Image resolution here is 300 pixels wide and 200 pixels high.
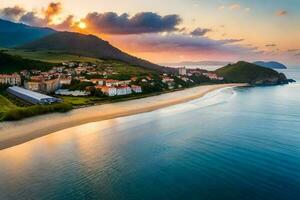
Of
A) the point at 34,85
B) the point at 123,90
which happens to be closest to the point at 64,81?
the point at 34,85

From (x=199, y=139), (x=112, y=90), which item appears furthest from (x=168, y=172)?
(x=112, y=90)

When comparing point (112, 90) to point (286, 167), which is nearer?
point (286, 167)

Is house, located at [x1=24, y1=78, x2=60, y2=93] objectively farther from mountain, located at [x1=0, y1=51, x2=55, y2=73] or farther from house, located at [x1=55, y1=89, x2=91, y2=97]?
mountain, located at [x1=0, y1=51, x2=55, y2=73]

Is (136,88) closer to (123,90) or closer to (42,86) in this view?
(123,90)

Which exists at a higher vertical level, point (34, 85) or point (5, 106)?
point (34, 85)

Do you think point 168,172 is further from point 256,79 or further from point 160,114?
point 256,79

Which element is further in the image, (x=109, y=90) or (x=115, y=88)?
(x=115, y=88)
